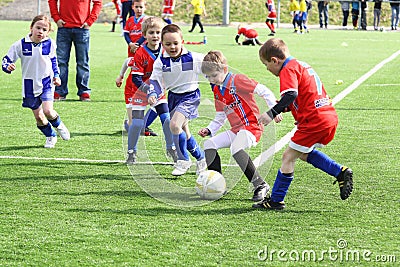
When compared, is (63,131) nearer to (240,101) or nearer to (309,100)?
(240,101)

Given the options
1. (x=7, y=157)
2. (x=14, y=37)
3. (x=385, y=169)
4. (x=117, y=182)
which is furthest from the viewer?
(x=14, y=37)

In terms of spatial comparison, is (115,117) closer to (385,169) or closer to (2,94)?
(2,94)

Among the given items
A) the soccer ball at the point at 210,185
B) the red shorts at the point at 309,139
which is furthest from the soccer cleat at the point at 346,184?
the soccer ball at the point at 210,185

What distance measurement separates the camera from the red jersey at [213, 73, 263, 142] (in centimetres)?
668

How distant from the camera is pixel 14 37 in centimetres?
2583

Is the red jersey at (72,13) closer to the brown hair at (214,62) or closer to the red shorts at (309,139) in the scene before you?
the brown hair at (214,62)

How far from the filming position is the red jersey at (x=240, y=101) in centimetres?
668

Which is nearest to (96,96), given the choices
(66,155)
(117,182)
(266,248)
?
(66,155)

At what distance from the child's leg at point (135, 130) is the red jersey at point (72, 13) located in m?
5.04

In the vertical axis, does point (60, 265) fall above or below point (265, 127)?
below

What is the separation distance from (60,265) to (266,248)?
132cm

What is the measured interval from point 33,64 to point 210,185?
131 inches

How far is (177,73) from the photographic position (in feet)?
25.0

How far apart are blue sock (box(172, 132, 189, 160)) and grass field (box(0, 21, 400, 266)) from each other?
0.23 metres
